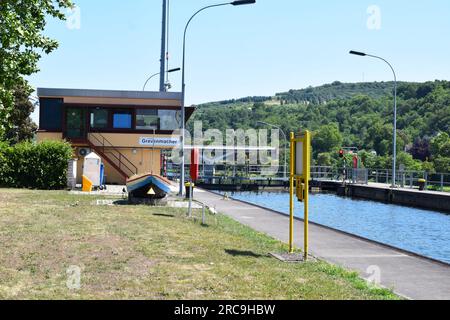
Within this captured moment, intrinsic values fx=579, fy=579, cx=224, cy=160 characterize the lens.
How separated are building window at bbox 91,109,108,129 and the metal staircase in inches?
23.6

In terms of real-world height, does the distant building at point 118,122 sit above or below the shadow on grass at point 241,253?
above

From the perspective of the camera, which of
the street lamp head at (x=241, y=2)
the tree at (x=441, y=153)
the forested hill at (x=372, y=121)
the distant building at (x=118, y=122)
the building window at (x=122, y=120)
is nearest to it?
the street lamp head at (x=241, y=2)

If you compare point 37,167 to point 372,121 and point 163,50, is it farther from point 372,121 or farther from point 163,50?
point 372,121

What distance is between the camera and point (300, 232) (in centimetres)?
1720

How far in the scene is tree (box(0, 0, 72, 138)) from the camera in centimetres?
1828

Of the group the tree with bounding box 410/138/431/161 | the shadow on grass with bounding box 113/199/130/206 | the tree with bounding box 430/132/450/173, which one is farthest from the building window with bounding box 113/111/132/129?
the tree with bounding box 410/138/431/161

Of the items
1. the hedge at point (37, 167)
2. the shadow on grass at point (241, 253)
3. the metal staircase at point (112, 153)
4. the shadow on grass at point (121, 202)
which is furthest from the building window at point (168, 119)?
the shadow on grass at point (241, 253)

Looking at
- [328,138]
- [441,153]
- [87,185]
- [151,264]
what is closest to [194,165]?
[151,264]

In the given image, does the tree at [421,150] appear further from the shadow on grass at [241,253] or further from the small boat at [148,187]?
the shadow on grass at [241,253]

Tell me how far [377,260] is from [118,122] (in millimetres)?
28498

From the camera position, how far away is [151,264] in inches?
410

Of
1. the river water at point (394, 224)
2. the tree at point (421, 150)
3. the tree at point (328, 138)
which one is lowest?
the river water at point (394, 224)

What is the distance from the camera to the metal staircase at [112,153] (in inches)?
1491

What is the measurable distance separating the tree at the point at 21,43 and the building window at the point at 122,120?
17.0 m
